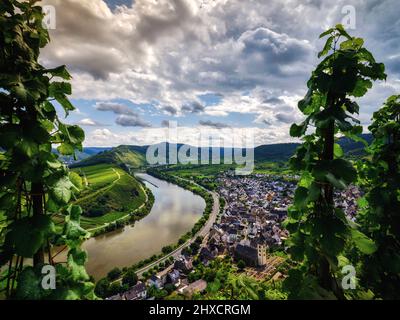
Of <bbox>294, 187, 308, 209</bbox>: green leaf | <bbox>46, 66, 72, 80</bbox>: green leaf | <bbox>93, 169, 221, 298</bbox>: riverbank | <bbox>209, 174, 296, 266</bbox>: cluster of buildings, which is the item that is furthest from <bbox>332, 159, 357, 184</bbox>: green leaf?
<bbox>93, 169, 221, 298</bbox>: riverbank

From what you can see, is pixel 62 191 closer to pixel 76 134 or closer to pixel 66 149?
pixel 66 149

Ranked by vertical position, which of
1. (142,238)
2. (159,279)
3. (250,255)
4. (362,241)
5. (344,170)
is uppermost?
(344,170)

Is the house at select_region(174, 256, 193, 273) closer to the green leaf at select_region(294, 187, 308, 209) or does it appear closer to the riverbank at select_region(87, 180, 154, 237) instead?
the riverbank at select_region(87, 180, 154, 237)

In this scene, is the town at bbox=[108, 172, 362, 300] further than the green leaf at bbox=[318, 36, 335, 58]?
Yes

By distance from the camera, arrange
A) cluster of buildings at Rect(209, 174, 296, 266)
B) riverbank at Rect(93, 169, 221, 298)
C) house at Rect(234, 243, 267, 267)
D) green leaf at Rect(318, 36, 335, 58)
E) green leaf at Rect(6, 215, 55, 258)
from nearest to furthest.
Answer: green leaf at Rect(6, 215, 55, 258) → green leaf at Rect(318, 36, 335, 58) → riverbank at Rect(93, 169, 221, 298) → house at Rect(234, 243, 267, 267) → cluster of buildings at Rect(209, 174, 296, 266)

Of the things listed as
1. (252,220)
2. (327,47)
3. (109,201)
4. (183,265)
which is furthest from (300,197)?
(109,201)

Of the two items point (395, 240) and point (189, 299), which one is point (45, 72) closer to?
point (189, 299)

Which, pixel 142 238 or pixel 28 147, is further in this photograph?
pixel 142 238
